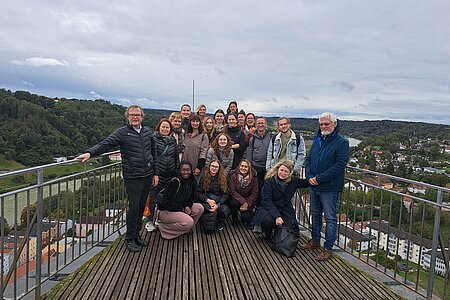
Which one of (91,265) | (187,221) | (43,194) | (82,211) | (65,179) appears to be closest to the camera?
(43,194)

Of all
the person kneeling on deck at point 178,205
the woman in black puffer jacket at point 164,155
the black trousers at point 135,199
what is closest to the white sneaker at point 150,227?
the woman in black puffer jacket at point 164,155

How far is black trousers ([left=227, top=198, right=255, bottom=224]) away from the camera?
5.19 m

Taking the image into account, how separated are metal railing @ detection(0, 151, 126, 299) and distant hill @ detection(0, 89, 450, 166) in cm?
309

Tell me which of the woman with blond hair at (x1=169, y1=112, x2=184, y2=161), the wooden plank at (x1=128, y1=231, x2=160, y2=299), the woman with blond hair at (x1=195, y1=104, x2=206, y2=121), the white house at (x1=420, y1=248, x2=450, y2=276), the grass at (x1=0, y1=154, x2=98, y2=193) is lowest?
the wooden plank at (x1=128, y1=231, x2=160, y2=299)

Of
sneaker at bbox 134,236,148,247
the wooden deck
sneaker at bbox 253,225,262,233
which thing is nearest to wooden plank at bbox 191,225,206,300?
the wooden deck

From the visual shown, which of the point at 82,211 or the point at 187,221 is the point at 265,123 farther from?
the point at 82,211

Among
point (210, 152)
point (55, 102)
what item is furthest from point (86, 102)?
point (210, 152)

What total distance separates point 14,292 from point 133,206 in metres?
1.61

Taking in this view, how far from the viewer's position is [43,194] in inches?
115

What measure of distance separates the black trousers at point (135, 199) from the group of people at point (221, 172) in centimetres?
1

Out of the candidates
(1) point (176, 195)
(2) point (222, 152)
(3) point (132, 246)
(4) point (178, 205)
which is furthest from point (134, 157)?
(2) point (222, 152)

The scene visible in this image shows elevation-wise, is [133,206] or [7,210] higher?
[7,210]

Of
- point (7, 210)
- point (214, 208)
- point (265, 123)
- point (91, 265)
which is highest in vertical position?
point (265, 123)

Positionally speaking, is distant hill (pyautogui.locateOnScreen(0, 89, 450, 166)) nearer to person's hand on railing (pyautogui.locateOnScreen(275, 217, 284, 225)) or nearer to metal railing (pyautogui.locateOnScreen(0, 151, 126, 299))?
metal railing (pyautogui.locateOnScreen(0, 151, 126, 299))
